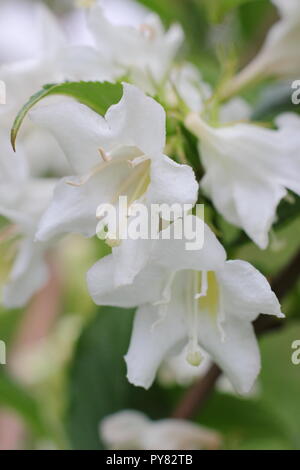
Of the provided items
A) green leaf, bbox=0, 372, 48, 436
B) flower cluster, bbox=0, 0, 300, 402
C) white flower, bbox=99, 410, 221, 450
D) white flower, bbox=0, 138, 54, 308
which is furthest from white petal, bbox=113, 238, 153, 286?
green leaf, bbox=0, 372, 48, 436

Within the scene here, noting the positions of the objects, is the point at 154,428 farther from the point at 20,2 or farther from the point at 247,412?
the point at 20,2

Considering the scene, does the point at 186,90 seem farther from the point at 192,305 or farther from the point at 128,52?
the point at 192,305

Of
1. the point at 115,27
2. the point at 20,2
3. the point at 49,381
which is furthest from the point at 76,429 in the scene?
the point at 20,2

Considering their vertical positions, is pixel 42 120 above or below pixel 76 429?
above

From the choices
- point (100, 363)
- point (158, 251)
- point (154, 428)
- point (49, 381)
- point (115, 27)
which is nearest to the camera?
point (158, 251)

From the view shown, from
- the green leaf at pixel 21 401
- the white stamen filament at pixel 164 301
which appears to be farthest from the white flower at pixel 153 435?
the white stamen filament at pixel 164 301

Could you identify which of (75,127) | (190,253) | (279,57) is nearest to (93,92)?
(75,127)

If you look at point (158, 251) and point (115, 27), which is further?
point (115, 27)

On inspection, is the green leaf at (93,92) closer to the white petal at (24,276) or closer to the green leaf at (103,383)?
the white petal at (24,276)
